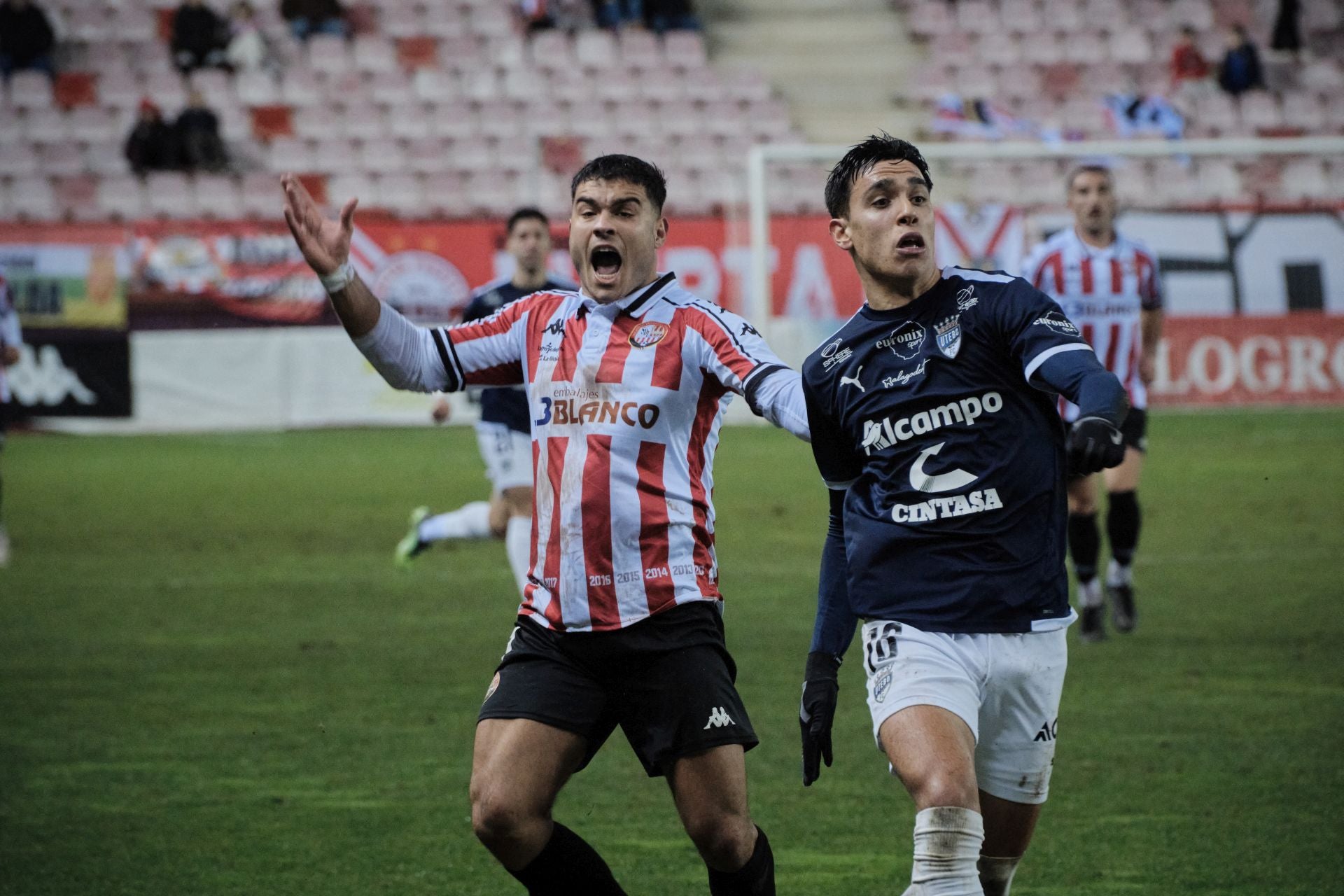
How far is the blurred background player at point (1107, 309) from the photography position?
361 inches

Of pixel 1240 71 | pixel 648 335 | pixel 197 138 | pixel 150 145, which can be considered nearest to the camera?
pixel 648 335

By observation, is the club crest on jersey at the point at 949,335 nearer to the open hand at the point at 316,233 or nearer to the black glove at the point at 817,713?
the black glove at the point at 817,713

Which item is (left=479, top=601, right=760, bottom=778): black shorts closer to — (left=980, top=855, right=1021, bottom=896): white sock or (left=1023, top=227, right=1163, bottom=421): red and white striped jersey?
(left=980, top=855, right=1021, bottom=896): white sock

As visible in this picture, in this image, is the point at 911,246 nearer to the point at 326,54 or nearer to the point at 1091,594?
the point at 1091,594

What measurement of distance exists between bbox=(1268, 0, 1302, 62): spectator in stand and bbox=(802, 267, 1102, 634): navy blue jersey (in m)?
24.5

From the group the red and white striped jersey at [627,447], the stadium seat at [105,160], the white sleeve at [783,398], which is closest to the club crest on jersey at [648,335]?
the red and white striped jersey at [627,447]

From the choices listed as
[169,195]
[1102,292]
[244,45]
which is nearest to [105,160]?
[169,195]

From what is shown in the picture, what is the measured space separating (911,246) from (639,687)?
1.22 m

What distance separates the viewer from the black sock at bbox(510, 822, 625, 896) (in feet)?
13.4

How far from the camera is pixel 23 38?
24.0 meters

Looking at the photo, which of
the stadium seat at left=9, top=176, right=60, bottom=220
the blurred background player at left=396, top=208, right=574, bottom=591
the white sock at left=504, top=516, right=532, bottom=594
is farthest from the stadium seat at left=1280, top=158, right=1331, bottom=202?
the stadium seat at left=9, top=176, right=60, bottom=220

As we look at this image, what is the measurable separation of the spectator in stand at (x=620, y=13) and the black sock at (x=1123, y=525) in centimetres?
1800

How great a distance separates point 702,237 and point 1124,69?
9.16 m

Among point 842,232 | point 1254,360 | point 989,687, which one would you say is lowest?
point 989,687
